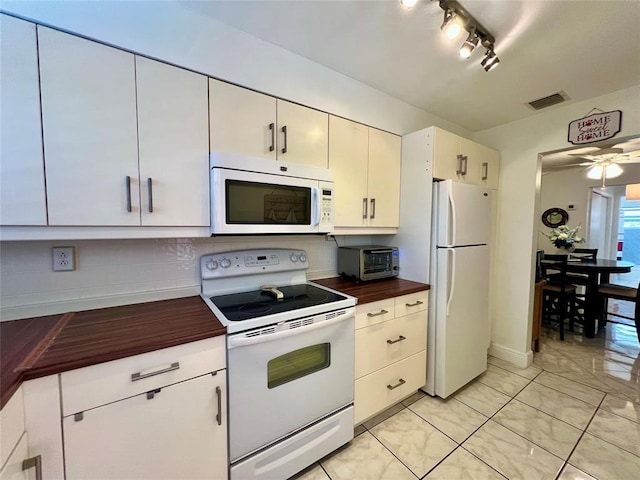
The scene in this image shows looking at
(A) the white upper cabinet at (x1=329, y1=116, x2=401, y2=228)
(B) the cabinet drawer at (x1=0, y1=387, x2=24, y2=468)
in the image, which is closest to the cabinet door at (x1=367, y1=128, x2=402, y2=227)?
(A) the white upper cabinet at (x1=329, y1=116, x2=401, y2=228)

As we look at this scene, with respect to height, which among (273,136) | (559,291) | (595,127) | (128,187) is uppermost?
(595,127)

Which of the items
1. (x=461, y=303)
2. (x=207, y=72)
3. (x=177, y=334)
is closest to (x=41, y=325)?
(x=177, y=334)

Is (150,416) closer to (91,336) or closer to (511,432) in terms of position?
(91,336)

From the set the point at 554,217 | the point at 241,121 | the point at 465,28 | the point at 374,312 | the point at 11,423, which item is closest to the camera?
the point at 11,423

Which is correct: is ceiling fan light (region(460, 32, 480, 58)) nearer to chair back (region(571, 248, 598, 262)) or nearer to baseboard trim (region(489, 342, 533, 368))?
baseboard trim (region(489, 342, 533, 368))

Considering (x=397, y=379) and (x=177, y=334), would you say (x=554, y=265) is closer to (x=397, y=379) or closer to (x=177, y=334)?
(x=397, y=379)

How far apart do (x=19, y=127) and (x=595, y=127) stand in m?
3.65

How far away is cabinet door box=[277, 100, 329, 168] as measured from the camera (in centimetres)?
164

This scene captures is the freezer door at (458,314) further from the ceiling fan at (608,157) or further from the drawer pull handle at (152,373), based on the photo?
the ceiling fan at (608,157)

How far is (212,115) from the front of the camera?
4.62ft

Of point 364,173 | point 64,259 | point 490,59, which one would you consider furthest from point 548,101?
point 64,259

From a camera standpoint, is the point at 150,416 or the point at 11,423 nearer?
the point at 11,423

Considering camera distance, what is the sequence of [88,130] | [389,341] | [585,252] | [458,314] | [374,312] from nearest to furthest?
[88,130] → [374,312] → [389,341] → [458,314] → [585,252]

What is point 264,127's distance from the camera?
1566mm
